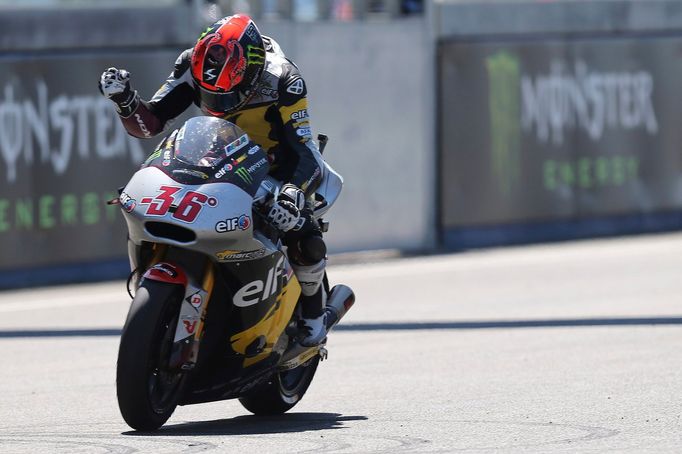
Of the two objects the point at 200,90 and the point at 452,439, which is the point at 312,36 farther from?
the point at 452,439

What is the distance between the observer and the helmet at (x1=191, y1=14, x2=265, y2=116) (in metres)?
7.25

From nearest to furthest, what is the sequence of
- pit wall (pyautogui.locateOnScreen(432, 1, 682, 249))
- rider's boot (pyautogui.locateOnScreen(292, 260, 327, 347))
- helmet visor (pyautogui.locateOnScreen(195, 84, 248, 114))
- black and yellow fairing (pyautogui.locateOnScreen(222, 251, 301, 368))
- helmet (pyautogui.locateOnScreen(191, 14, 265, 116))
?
black and yellow fairing (pyautogui.locateOnScreen(222, 251, 301, 368)), helmet (pyautogui.locateOnScreen(191, 14, 265, 116)), helmet visor (pyautogui.locateOnScreen(195, 84, 248, 114)), rider's boot (pyautogui.locateOnScreen(292, 260, 327, 347)), pit wall (pyautogui.locateOnScreen(432, 1, 682, 249))

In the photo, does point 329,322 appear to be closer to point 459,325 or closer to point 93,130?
point 459,325

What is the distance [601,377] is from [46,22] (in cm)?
643

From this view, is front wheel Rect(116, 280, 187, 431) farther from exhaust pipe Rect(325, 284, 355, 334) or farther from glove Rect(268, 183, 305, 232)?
exhaust pipe Rect(325, 284, 355, 334)

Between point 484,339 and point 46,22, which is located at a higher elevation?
point 46,22

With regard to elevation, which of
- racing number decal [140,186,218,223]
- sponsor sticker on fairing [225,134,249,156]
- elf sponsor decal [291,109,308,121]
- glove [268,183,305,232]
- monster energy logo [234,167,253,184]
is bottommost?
glove [268,183,305,232]

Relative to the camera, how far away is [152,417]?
681 centimetres

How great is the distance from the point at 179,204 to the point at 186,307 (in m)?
0.38

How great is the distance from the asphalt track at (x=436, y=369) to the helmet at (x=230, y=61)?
1357mm

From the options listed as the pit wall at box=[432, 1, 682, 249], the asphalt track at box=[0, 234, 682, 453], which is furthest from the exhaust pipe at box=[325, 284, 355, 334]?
the pit wall at box=[432, 1, 682, 249]

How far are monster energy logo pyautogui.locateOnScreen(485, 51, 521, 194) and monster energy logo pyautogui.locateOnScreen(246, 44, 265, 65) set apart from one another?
9.48 m

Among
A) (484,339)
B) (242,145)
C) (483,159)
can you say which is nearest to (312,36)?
(483,159)

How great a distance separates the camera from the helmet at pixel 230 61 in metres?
7.25
